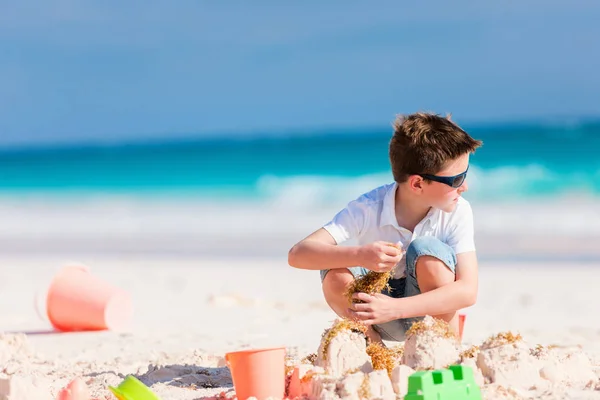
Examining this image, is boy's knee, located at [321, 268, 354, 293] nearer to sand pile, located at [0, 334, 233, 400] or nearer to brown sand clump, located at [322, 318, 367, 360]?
brown sand clump, located at [322, 318, 367, 360]

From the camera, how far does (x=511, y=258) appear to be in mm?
7988

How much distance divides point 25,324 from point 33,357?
4.93 ft

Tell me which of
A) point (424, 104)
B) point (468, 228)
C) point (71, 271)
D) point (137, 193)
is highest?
point (424, 104)

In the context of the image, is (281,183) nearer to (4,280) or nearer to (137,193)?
(137,193)

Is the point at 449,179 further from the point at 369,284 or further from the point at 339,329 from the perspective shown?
the point at 339,329

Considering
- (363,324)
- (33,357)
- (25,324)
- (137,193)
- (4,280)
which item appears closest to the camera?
(363,324)

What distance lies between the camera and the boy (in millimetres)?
2912

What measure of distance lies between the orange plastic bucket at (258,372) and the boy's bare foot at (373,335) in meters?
0.55

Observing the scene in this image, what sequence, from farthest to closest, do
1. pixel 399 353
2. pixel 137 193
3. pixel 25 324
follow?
pixel 137 193 < pixel 25 324 < pixel 399 353

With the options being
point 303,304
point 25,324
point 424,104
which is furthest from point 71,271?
point 424,104

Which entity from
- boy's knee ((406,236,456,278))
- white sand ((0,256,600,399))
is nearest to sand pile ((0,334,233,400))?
white sand ((0,256,600,399))

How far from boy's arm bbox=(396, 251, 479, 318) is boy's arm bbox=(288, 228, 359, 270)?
25 cm

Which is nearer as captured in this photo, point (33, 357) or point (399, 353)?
point (399, 353)

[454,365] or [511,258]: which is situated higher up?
[511,258]
